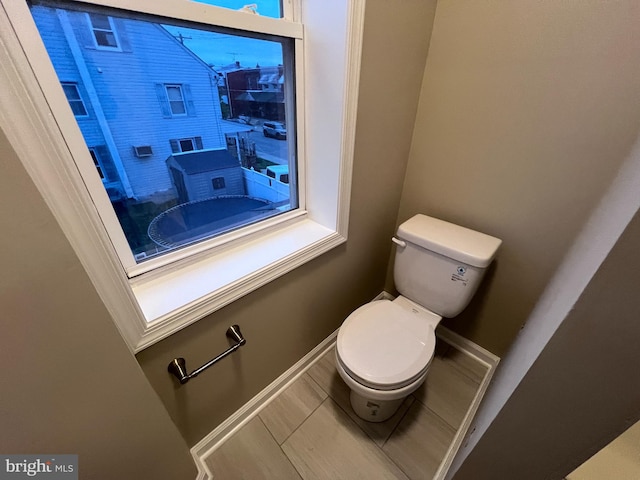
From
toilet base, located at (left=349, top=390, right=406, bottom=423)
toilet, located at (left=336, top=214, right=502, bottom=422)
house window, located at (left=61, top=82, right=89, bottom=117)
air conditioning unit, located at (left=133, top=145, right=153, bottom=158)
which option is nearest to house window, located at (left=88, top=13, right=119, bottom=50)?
house window, located at (left=61, top=82, right=89, bottom=117)

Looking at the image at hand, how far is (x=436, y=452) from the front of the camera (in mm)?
1104

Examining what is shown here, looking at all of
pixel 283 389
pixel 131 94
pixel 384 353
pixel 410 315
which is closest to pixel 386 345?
pixel 384 353

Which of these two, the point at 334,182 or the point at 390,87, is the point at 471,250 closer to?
the point at 334,182

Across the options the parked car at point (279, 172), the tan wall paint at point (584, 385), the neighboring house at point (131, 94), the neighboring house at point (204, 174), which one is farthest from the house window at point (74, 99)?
the tan wall paint at point (584, 385)

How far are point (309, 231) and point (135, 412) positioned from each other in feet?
2.63

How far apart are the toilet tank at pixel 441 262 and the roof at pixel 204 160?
31.7 inches

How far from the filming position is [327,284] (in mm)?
1259

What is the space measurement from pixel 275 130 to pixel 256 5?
0.37 m

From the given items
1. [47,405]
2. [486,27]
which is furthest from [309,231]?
[486,27]

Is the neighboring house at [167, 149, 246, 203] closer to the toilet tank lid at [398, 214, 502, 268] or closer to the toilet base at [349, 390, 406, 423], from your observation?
Answer: the toilet tank lid at [398, 214, 502, 268]

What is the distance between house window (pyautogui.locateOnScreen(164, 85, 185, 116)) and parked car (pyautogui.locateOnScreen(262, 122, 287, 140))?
292 mm

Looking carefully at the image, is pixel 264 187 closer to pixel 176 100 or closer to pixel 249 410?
pixel 176 100


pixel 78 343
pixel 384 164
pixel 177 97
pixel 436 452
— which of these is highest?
pixel 177 97

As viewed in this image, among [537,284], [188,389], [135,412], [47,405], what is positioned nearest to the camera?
[47,405]
